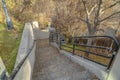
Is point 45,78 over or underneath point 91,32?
underneath

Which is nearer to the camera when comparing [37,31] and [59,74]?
[59,74]

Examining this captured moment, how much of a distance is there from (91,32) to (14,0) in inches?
315

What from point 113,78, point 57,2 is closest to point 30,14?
point 57,2

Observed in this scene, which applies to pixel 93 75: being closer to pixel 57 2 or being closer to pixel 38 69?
pixel 38 69

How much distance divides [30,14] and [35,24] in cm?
241

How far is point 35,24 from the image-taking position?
590 inches

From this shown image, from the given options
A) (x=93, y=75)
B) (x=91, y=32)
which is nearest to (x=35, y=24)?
(x=91, y=32)

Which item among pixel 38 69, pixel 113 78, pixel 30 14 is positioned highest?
pixel 30 14

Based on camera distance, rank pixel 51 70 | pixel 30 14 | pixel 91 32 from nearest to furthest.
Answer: pixel 51 70
pixel 91 32
pixel 30 14

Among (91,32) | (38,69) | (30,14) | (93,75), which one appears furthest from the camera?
(30,14)

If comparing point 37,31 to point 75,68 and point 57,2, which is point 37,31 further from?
point 75,68

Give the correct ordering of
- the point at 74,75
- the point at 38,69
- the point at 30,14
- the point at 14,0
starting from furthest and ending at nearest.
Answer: the point at 30,14 → the point at 14,0 → the point at 38,69 → the point at 74,75

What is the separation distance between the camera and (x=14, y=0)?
48.4ft

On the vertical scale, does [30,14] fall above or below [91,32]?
above
